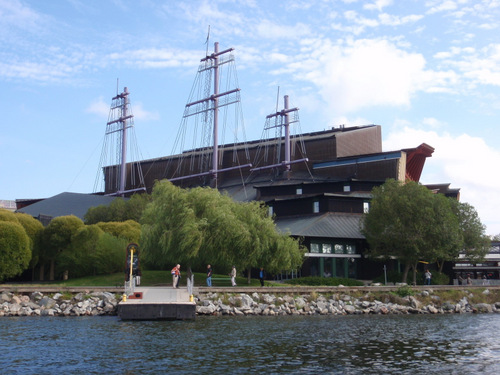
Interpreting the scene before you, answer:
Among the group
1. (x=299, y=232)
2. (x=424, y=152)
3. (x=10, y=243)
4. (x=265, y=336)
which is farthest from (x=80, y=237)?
(x=424, y=152)

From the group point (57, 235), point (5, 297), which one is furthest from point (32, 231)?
point (5, 297)

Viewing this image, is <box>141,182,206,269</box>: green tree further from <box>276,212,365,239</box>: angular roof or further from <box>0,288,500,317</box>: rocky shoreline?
<box>276,212,365,239</box>: angular roof

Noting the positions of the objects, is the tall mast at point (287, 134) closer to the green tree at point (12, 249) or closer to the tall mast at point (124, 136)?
the tall mast at point (124, 136)

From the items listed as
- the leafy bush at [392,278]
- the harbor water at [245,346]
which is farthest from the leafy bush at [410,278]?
the harbor water at [245,346]

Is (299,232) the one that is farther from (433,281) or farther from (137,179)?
(137,179)

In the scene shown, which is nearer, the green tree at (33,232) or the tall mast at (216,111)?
the green tree at (33,232)

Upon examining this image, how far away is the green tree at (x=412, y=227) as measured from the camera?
168ft

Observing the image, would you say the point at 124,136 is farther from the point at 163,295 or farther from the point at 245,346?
the point at 245,346

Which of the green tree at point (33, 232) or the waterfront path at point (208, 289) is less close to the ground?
the green tree at point (33, 232)

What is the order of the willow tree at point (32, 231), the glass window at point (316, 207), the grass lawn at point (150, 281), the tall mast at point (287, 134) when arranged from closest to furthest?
the grass lawn at point (150, 281), the willow tree at point (32, 231), the glass window at point (316, 207), the tall mast at point (287, 134)

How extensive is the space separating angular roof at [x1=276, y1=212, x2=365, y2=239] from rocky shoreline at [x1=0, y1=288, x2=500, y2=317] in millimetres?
14303

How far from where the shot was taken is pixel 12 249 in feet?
151

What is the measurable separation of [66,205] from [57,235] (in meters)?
34.9

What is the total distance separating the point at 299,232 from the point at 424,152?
93.3 ft
